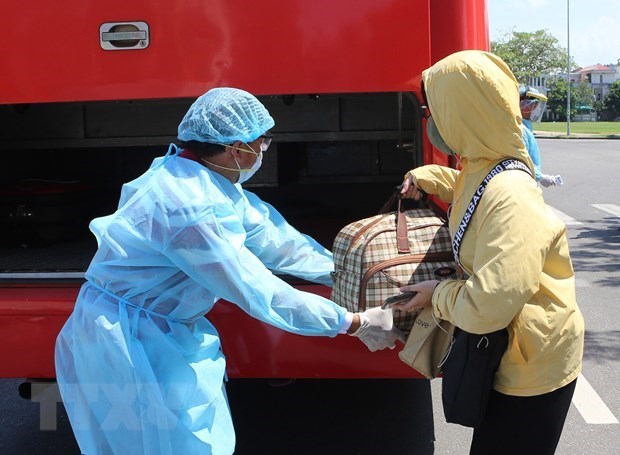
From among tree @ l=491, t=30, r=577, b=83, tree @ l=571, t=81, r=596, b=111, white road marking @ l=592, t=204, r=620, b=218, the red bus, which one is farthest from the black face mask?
tree @ l=571, t=81, r=596, b=111

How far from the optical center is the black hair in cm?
232

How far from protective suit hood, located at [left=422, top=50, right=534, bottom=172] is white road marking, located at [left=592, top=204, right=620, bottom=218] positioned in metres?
10.4

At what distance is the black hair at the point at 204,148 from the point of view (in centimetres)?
232

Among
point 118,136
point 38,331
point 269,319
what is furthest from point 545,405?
point 118,136

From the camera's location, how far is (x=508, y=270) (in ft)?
5.67

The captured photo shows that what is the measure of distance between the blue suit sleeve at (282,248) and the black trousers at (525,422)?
1.05m

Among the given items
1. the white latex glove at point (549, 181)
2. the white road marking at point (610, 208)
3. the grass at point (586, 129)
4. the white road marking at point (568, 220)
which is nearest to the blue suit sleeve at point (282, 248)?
the white latex glove at point (549, 181)

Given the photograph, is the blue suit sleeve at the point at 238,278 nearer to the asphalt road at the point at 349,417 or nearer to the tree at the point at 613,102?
the asphalt road at the point at 349,417

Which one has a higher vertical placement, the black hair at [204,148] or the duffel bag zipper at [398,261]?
the black hair at [204,148]

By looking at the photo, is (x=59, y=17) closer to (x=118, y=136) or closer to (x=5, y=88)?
(x=5, y=88)

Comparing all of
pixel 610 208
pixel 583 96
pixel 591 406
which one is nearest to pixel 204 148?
pixel 591 406

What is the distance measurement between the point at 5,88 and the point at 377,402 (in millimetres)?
2645

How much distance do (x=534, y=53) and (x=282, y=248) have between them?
79219mm

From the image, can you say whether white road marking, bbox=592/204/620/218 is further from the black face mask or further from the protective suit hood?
the protective suit hood
